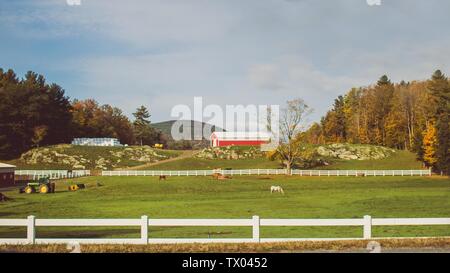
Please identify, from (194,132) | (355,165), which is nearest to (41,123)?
(194,132)

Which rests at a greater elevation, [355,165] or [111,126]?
[111,126]

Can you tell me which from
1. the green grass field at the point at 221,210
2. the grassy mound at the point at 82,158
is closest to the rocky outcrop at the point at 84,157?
the grassy mound at the point at 82,158

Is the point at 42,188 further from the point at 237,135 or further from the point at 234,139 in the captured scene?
the point at 234,139

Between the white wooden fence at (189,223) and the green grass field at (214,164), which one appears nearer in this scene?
the white wooden fence at (189,223)

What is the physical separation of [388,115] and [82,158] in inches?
2694

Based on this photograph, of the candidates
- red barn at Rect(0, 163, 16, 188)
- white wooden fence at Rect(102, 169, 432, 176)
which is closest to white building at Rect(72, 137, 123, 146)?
white wooden fence at Rect(102, 169, 432, 176)

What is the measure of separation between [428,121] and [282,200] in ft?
227

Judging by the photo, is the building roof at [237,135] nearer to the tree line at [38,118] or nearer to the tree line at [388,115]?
the tree line at [388,115]

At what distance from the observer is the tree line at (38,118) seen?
90.2m

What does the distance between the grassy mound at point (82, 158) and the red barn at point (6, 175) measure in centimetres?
2726

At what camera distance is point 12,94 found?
3543 inches

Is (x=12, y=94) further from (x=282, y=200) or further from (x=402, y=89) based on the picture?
(x=402, y=89)
